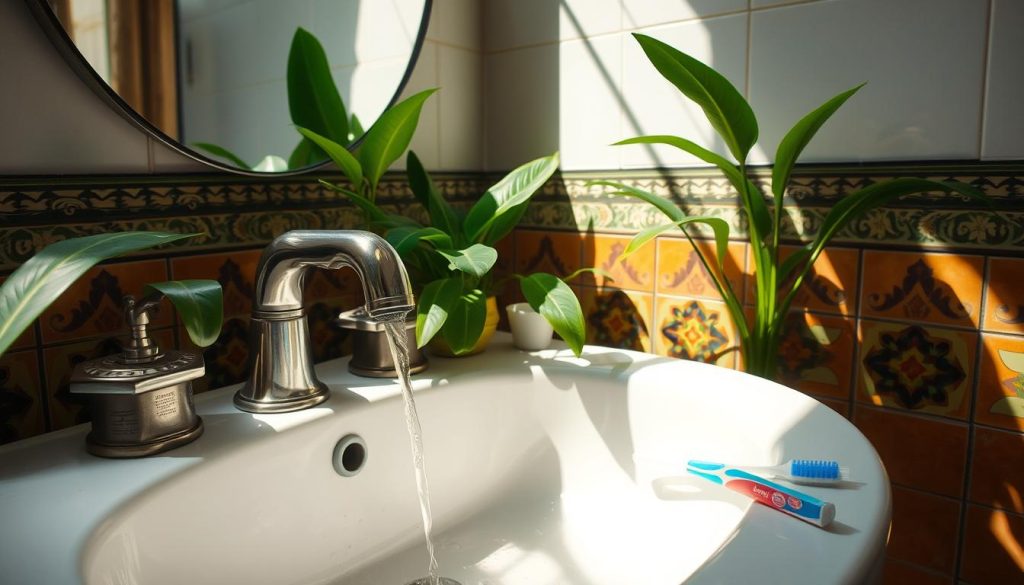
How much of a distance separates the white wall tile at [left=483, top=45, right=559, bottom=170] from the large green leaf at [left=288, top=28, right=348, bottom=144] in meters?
0.32

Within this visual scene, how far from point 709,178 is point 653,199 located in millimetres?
132

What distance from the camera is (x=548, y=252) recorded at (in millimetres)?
1209

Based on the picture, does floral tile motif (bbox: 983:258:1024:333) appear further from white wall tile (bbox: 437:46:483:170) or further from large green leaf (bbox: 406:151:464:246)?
white wall tile (bbox: 437:46:483:170)

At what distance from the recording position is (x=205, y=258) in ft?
2.84

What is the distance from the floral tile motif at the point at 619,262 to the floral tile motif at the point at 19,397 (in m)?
0.75

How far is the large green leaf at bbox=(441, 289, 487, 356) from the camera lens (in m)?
0.90

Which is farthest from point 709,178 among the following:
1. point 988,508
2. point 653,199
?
point 988,508

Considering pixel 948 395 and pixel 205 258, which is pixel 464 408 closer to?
pixel 205 258

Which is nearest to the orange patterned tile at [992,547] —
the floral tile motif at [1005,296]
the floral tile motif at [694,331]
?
the floral tile motif at [1005,296]

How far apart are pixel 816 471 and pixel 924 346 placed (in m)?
0.40

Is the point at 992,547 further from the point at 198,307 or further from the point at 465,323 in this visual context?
the point at 198,307

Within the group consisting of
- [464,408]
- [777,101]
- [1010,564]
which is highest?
[777,101]

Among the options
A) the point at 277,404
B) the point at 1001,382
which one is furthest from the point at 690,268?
the point at 277,404

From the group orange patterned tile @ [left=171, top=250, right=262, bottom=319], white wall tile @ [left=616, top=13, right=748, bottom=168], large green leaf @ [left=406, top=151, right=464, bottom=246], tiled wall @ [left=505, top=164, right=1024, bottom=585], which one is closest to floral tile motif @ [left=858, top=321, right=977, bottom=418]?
tiled wall @ [left=505, top=164, right=1024, bottom=585]
